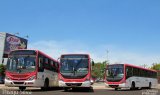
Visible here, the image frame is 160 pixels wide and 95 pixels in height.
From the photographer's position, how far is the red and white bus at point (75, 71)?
23.4 meters

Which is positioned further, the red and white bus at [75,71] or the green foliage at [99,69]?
the green foliage at [99,69]

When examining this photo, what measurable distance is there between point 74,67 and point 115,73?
30.5 feet

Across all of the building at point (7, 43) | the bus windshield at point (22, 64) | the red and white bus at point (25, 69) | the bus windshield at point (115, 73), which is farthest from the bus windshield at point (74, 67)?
the building at point (7, 43)

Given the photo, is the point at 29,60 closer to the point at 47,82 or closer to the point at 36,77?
the point at 36,77

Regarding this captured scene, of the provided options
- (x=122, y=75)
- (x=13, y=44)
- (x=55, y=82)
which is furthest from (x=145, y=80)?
(x=13, y=44)

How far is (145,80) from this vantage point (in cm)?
3912

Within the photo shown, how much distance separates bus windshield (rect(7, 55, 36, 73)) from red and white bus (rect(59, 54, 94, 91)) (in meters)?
2.49

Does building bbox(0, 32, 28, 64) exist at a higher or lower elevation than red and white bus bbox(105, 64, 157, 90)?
higher

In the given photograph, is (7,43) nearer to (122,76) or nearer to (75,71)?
(122,76)

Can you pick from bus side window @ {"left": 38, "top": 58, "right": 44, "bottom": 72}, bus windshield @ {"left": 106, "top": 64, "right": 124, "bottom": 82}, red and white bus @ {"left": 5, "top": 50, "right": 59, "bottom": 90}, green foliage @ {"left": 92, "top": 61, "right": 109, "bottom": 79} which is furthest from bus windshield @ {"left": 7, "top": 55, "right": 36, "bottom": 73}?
green foliage @ {"left": 92, "top": 61, "right": 109, "bottom": 79}

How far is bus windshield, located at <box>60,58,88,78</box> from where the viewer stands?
2359 cm

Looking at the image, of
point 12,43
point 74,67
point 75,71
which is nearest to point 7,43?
point 12,43

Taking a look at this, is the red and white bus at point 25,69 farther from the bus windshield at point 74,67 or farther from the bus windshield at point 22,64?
the bus windshield at point 74,67

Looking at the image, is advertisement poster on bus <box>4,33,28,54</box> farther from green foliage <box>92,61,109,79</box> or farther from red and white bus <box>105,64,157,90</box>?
green foliage <box>92,61,109,79</box>
